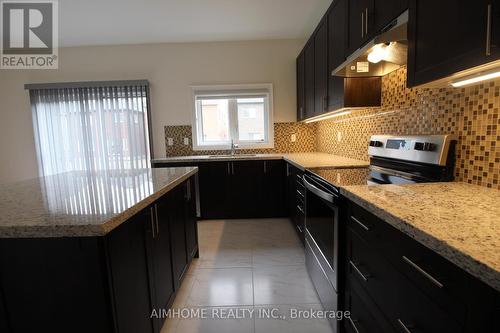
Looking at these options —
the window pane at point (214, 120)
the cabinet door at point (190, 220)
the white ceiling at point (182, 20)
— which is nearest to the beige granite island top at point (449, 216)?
the cabinet door at point (190, 220)

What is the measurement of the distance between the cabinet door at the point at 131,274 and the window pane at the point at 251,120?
9.23 ft

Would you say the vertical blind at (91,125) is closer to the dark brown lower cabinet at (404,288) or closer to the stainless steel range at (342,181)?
the stainless steel range at (342,181)

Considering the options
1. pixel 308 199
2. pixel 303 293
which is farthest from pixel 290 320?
pixel 308 199

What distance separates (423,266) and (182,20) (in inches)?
133

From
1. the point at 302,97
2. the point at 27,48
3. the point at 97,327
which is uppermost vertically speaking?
the point at 27,48

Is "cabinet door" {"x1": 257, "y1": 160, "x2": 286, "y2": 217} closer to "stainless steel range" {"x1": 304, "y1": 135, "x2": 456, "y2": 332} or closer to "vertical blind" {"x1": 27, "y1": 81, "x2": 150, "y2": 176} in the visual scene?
"stainless steel range" {"x1": 304, "y1": 135, "x2": 456, "y2": 332}

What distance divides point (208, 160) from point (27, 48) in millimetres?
3051

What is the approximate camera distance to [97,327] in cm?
97

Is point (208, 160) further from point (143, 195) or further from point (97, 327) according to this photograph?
point (97, 327)

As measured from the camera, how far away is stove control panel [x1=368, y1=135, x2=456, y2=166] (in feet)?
4.35

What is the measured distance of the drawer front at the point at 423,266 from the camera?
0.63m

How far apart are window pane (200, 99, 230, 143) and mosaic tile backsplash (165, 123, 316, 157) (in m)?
0.21

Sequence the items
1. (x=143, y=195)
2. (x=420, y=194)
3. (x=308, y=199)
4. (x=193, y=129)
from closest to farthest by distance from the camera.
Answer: (x=420, y=194), (x=143, y=195), (x=308, y=199), (x=193, y=129)

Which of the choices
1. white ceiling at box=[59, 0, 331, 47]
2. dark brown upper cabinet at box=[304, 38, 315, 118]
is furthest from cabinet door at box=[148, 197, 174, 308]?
white ceiling at box=[59, 0, 331, 47]
